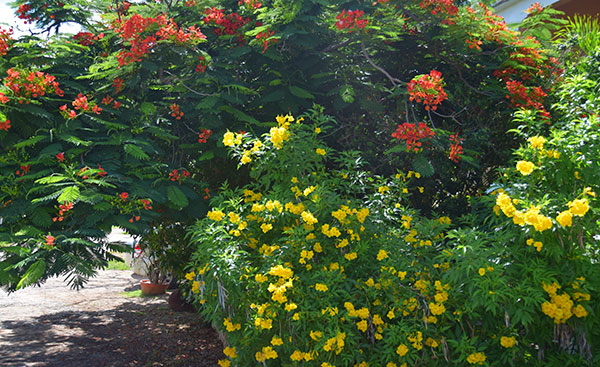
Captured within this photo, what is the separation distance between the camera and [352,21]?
4.23 meters

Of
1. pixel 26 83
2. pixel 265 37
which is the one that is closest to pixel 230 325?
pixel 265 37

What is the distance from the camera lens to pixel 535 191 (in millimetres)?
3023

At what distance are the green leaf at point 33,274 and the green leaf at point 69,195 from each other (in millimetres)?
445

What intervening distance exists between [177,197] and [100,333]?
10.1 feet

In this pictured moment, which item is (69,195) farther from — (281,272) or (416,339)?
(416,339)

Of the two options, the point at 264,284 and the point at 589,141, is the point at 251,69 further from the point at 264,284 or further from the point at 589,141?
the point at 589,141

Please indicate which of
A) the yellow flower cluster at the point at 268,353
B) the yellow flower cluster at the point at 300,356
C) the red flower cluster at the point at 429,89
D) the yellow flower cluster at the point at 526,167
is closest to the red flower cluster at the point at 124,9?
the red flower cluster at the point at 429,89

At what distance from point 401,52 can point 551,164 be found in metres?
2.62

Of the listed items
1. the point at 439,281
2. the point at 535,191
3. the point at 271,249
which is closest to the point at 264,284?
the point at 271,249

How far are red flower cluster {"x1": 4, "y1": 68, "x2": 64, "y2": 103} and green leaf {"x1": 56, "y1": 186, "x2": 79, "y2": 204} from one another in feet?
3.33

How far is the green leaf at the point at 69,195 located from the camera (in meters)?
3.44

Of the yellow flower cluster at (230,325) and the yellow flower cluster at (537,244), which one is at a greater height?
the yellow flower cluster at (537,244)

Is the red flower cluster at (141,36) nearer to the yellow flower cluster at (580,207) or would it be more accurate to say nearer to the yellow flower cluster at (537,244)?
the yellow flower cluster at (537,244)

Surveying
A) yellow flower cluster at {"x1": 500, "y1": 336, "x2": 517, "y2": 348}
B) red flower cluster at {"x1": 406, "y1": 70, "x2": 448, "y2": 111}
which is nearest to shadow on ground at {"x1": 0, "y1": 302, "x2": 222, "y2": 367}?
yellow flower cluster at {"x1": 500, "y1": 336, "x2": 517, "y2": 348}
